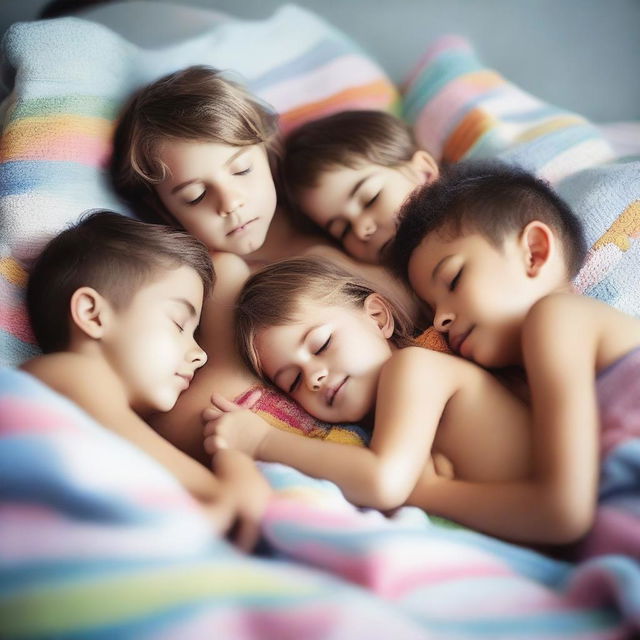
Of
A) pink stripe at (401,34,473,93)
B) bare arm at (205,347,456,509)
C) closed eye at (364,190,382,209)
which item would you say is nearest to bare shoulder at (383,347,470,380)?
bare arm at (205,347,456,509)

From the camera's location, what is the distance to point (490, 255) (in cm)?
98

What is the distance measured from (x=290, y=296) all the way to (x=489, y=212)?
1.03ft

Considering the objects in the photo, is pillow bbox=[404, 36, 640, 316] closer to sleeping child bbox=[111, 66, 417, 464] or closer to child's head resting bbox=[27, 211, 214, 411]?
sleeping child bbox=[111, 66, 417, 464]

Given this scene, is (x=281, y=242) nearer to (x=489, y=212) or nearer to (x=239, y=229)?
(x=239, y=229)

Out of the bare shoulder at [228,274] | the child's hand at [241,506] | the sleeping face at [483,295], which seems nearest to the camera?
the child's hand at [241,506]

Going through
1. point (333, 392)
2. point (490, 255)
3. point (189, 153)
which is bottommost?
point (333, 392)

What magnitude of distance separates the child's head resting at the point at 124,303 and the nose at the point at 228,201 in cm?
18

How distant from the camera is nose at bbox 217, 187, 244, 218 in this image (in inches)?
47.6

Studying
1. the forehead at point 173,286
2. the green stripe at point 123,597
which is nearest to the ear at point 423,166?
the forehead at point 173,286

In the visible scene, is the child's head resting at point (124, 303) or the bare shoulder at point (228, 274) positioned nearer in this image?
the child's head resting at point (124, 303)

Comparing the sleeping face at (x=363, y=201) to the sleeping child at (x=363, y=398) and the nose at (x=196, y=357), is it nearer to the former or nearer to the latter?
the sleeping child at (x=363, y=398)

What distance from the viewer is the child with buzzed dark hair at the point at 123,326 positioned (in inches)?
33.8

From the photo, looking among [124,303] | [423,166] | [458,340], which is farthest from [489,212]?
[124,303]

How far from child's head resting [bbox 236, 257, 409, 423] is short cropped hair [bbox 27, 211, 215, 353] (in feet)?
0.40
